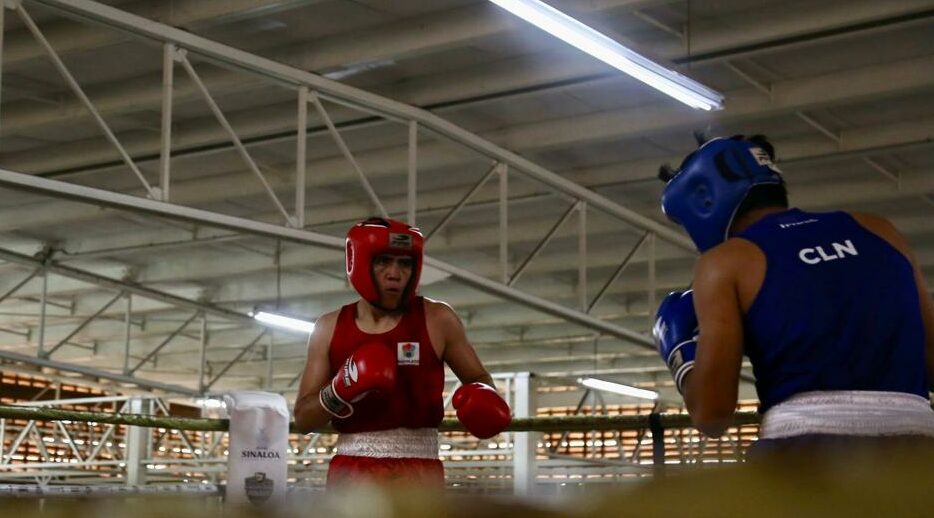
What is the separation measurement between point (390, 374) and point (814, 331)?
4.71 ft

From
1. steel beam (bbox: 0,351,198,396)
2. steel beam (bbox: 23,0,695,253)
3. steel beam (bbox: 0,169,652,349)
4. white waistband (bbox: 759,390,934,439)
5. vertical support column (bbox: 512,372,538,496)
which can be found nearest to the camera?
white waistband (bbox: 759,390,934,439)

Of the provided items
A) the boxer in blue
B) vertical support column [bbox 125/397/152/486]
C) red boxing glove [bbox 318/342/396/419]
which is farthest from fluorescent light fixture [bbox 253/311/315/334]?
the boxer in blue

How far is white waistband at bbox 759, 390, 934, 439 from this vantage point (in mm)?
1812

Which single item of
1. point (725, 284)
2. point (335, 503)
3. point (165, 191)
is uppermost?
point (165, 191)

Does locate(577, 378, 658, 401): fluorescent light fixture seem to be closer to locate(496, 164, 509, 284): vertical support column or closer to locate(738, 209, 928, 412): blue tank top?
locate(496, 164, 509, 284): vertical support column

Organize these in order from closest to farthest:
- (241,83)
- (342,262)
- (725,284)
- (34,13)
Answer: (725,284)
(34,13)
(241,83)
(342,262)

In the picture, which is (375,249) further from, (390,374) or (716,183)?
(716,183)

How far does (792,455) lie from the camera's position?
63 centimetres

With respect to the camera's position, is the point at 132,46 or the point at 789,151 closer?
the point at 132,46

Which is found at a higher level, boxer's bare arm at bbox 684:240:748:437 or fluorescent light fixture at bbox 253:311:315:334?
fluorescent light fixture at bbox 253:311:315:334

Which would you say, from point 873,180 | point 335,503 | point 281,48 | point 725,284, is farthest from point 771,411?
point 873,180

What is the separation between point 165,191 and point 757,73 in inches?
160

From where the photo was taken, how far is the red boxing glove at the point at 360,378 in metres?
3.03

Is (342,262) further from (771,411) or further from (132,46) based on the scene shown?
(771,411)
